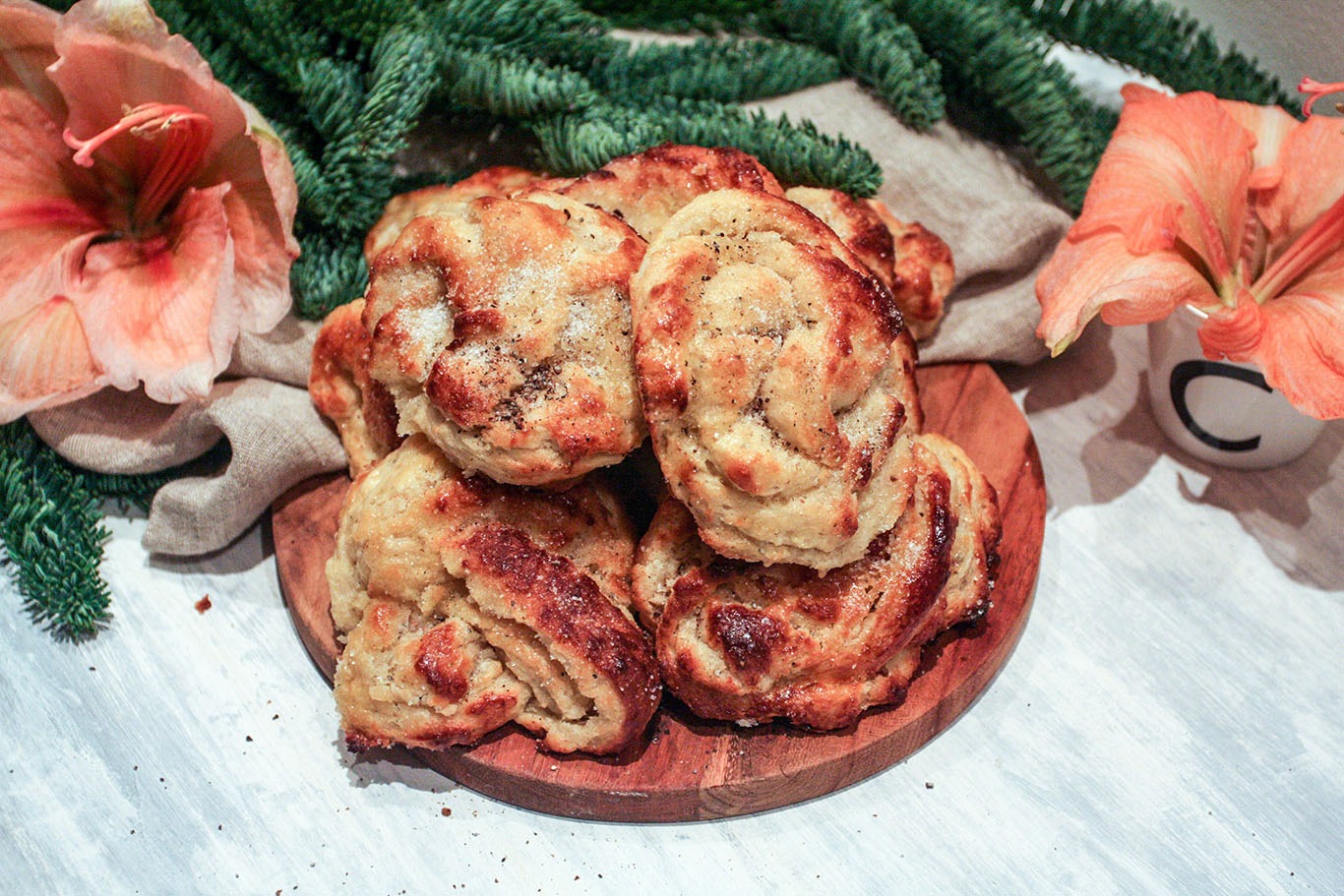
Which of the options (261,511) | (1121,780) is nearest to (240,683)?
(261,511)

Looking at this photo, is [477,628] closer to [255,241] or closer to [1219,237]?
[255,241]

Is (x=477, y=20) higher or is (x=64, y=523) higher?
(x=477, y=20)

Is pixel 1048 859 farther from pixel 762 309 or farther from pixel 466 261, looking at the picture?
pixel 466 261

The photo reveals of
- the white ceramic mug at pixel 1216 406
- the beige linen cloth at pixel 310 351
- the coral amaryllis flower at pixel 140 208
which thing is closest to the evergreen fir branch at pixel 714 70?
the beige linen cloth at pixel 310 351

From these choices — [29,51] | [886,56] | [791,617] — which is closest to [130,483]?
[29,51]

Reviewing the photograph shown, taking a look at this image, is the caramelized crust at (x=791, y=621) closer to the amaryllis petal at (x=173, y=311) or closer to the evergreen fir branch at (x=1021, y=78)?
the amaryllis petal at (x=173, y=311)

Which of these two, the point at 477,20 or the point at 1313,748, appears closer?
the point at 1313,748

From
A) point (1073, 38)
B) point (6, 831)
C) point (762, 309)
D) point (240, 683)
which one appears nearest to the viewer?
point (762, 309)

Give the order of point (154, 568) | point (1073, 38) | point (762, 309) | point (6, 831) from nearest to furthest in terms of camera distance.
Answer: point (762, 309) < point (6, 831) < point (154, 568) < point (1073, 38)
